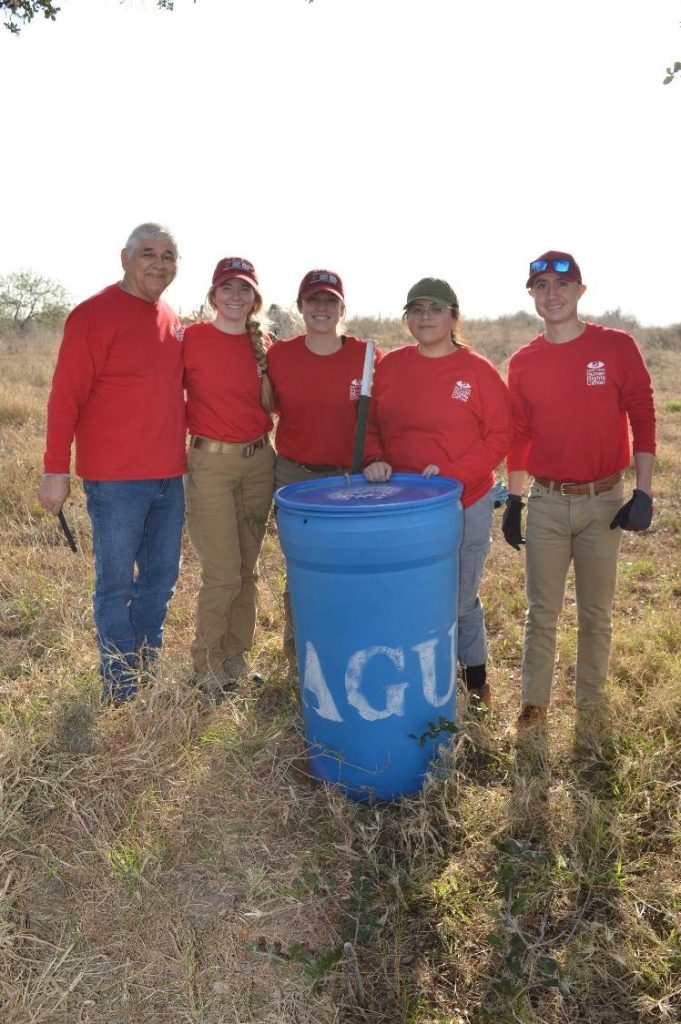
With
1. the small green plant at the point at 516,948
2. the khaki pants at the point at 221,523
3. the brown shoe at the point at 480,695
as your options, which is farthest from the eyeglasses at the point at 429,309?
the small green plant at the point at 516,948

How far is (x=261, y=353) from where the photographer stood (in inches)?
134

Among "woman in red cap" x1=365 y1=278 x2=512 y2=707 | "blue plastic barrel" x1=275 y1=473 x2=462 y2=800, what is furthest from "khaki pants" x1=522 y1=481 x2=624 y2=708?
"blue plastic barrel" x1=275 y1=473 x2=462 y2=800

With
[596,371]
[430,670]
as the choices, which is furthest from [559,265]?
[430,670]

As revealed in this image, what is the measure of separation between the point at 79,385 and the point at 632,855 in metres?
2.62

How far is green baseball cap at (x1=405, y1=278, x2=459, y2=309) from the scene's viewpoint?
300 centimetres

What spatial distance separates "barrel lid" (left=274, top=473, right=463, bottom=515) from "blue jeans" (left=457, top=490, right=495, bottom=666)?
330 mm

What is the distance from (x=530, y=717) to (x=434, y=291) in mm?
1837

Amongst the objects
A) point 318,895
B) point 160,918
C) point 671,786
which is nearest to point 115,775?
point 160,918

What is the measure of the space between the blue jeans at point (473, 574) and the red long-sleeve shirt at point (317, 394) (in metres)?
0.68

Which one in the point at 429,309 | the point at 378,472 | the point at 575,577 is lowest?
the point at 575,577

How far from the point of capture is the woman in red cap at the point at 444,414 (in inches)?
120

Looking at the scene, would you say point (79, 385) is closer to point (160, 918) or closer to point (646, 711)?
point (160, 918)

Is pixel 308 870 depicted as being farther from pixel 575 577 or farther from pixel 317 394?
pixel 317 394

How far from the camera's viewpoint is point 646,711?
10.7ft
